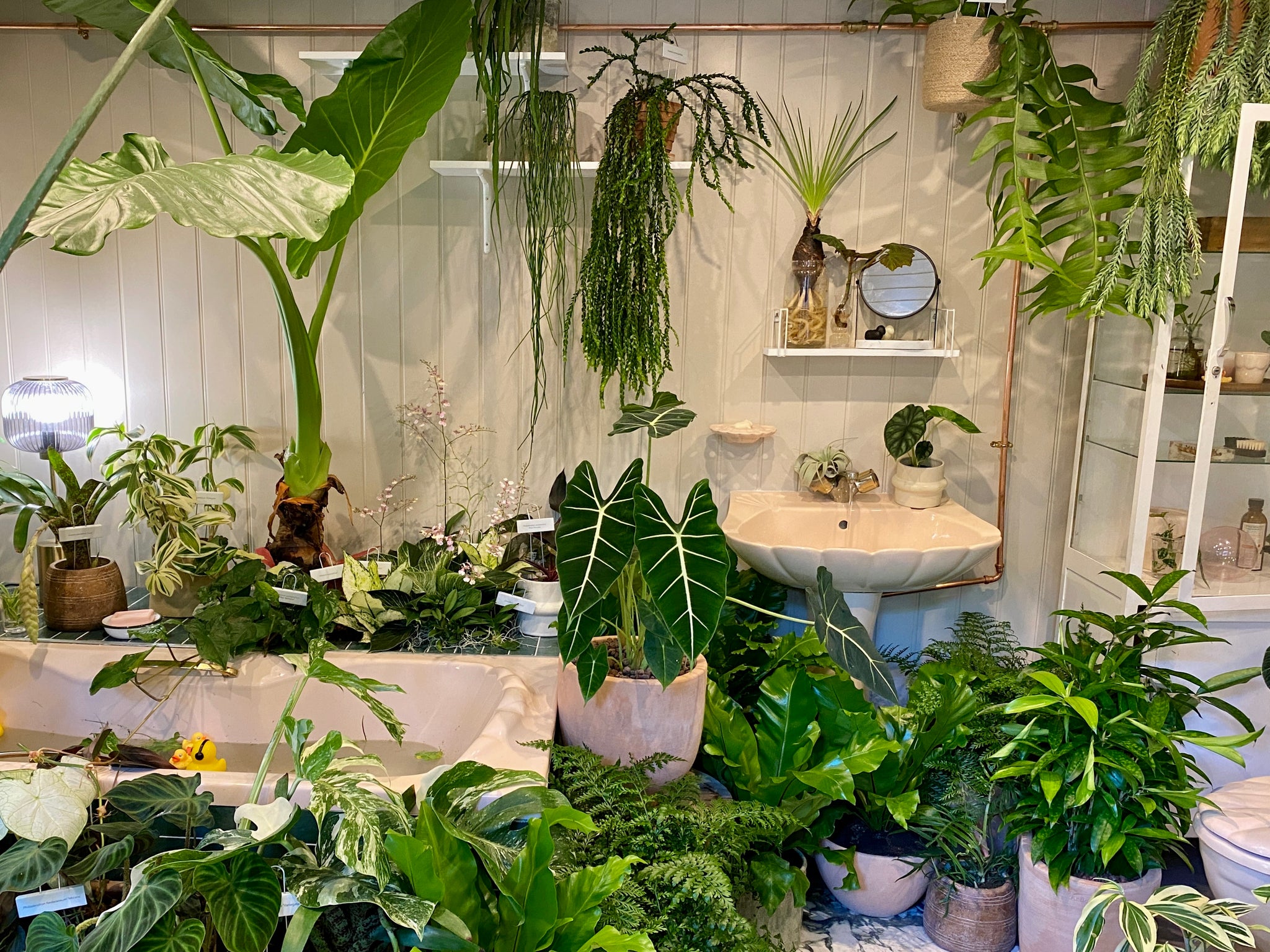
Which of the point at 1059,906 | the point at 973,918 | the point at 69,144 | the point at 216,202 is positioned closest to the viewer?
the point at 69,144

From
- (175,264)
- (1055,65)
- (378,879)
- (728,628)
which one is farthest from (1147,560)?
(175,264)

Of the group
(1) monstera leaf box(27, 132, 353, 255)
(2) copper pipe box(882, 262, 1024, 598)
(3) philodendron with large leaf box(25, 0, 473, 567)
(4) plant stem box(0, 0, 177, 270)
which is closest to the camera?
(4) plant stem box(0, 0, 177, 270)

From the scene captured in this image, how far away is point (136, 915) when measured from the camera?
4.00 ft

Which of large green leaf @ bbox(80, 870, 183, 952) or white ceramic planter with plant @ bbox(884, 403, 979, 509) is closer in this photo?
large green leaf @ bbox(80, 870, 183, 952)

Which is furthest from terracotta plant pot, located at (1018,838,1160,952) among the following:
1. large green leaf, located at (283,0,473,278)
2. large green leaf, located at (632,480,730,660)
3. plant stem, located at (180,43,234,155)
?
plant stem, located at (180,43,234,155)

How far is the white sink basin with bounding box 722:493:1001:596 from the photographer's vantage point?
2254mm

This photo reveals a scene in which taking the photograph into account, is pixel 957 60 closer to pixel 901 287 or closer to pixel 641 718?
pixel 901 287

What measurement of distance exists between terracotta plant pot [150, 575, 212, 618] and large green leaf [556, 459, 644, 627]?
3.35 ft

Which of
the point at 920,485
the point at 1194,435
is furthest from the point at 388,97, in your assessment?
the point at 1194,435

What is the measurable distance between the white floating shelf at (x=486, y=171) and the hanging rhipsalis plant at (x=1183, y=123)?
1.01 metres

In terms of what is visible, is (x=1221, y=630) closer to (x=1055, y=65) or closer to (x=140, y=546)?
(x=1055, y=65)

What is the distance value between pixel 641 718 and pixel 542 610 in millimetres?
493

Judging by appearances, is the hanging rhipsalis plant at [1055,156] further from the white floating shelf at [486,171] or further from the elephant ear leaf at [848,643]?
the elephant ear leaf at [848,643]

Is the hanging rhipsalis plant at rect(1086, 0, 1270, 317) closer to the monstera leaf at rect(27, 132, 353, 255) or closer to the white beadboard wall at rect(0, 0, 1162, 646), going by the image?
the white beadboard wall at rect(0, 0, 1162, 646)
